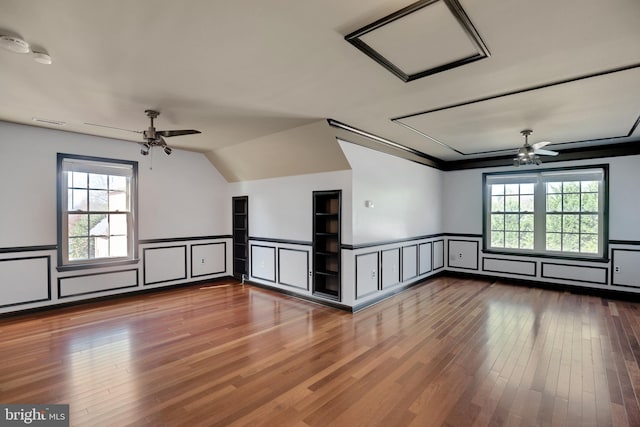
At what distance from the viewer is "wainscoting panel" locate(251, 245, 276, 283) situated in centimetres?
596

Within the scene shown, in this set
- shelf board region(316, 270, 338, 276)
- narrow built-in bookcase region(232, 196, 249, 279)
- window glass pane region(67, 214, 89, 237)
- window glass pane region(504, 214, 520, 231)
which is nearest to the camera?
window glass pane region(67, 214, 89, 237)

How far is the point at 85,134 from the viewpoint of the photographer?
4934 mm

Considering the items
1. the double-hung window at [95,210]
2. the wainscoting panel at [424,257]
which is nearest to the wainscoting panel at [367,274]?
the wainscoting panel at [424,257]

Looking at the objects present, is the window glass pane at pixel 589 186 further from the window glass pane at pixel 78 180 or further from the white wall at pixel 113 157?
the window glass pane at pixel 78 180

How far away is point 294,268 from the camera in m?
5.54

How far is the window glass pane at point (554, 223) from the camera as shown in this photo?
612 centimetres

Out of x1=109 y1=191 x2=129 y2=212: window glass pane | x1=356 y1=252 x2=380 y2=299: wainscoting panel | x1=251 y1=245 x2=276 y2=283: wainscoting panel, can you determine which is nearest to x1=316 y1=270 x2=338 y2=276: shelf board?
x1=356 y1=252 x2=380 y2=299: wainscoting panel

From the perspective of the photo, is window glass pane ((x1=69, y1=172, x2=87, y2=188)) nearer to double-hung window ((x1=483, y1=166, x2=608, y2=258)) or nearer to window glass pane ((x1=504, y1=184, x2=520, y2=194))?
double-hung window ((x1=483, y1=166, x2=608, y2=258))

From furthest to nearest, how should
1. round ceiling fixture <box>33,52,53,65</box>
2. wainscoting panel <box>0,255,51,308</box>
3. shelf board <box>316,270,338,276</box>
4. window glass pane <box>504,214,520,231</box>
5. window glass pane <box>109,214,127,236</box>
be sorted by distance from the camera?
window glass pane <box>504,214,520,231</box> < window glass pane <box>109,214,127,236</box> < shelf board <box>316,270,338,276</box> < wainscoting panel <box>0,255,51,308</box> < round ceiling fixture <box>33,52,53,65</box>

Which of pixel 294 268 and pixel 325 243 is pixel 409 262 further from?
pixel 294 268

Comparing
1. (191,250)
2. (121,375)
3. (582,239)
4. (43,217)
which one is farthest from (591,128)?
(43,217)

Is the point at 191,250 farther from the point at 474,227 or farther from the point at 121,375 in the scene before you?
the point at 474,227

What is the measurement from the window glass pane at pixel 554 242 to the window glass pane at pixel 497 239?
0.82m

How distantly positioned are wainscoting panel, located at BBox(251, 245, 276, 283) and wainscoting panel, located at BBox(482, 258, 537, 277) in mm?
4613
